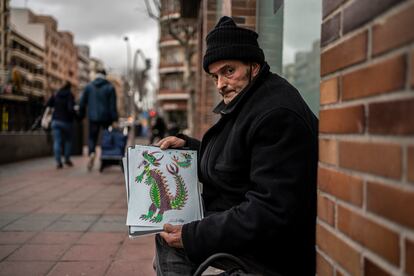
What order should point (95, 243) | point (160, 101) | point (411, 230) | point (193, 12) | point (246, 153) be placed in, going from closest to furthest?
point (411, 230) < point (246, 153) < point (95, 243) < point (193, 12) < point (160, 101)

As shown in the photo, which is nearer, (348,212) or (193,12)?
(348,212)

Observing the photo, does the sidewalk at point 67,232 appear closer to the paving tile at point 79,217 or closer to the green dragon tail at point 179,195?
the paving tile at point 79,217

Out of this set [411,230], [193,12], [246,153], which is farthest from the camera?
[193,12]

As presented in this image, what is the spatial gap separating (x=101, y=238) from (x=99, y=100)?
5.29 metres

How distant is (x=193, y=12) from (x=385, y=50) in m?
9.88

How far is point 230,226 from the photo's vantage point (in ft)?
5.07

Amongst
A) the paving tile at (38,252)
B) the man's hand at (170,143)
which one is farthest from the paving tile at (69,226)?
the man's hand at (170,143)

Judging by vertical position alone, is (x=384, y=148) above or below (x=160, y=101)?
below

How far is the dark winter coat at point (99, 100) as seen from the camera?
898 cm

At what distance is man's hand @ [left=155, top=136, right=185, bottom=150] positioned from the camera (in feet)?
6.98

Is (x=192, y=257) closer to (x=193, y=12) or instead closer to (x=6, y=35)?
(x=193, y=12)

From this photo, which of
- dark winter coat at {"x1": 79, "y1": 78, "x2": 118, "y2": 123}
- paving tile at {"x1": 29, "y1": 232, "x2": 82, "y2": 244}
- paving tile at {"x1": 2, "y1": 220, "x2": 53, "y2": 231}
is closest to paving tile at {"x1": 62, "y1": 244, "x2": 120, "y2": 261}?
paving tile at {"x1": 29, "y1": 232, "x2": 82, "y2": 244}

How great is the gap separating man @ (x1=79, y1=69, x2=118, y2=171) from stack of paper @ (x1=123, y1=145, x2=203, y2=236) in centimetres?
720

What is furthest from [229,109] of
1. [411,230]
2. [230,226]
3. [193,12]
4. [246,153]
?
[193,12]
